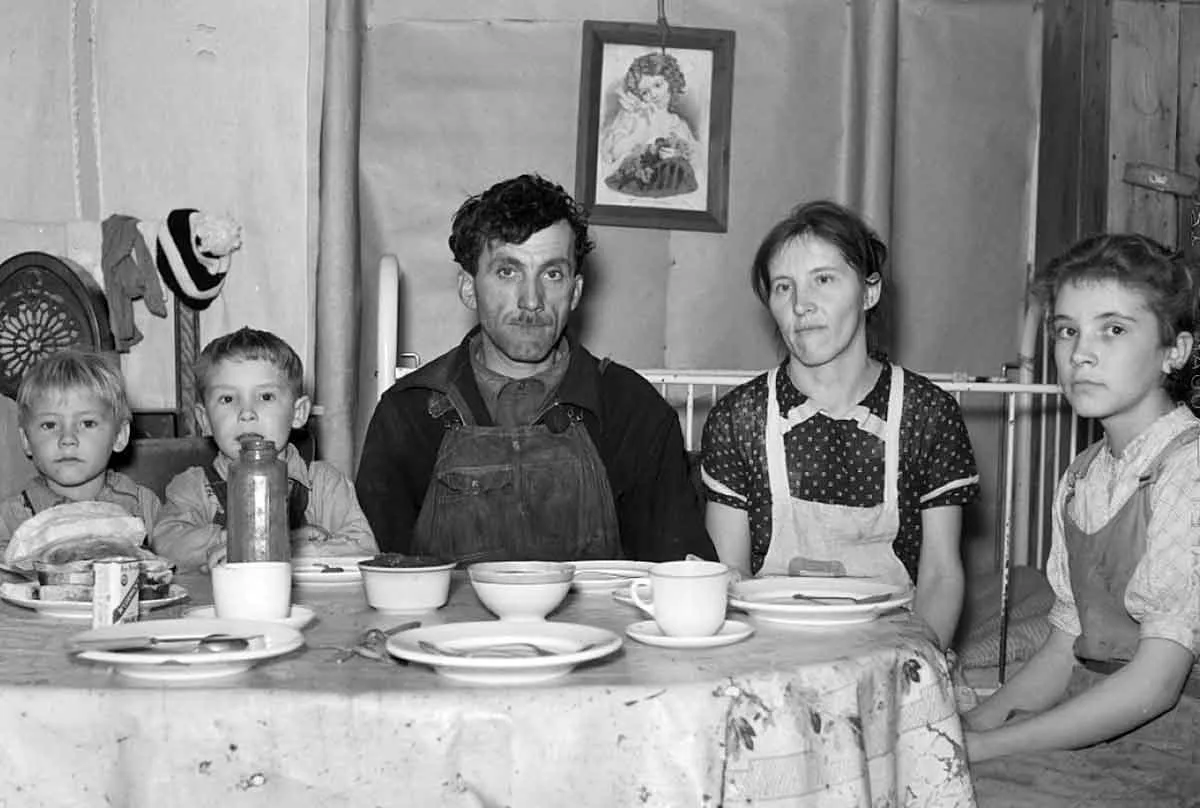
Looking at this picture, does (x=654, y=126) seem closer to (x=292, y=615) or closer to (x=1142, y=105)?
(x=1142, y=105)

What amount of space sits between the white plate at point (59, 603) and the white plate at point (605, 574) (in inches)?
19.4

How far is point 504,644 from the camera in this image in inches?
53.0

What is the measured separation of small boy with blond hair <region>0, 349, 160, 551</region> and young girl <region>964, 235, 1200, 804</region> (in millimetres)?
1620

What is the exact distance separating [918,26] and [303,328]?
2.16 metres

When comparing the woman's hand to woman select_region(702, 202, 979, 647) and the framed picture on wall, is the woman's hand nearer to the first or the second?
woman select_region(702, 202, 979, 647)

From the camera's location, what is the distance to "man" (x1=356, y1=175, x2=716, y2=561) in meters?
2.54

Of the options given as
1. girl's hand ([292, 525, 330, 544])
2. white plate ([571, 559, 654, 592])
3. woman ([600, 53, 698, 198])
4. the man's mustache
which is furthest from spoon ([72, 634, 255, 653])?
woman ([600, 53, 698, 198])

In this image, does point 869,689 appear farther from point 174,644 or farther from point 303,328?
point 303,328

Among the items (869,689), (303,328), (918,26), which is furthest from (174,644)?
(918,26)

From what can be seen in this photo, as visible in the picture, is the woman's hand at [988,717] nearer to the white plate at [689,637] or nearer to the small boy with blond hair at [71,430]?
the white plate at [689,637]

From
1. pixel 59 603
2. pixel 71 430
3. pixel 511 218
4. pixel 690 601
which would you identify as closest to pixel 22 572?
pixel 59 603

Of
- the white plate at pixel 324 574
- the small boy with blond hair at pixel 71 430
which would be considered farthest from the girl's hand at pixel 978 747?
the small boy with blond hair at pixel 71 430

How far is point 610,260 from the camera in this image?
14.0 ft

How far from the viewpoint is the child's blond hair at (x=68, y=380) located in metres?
2.57
